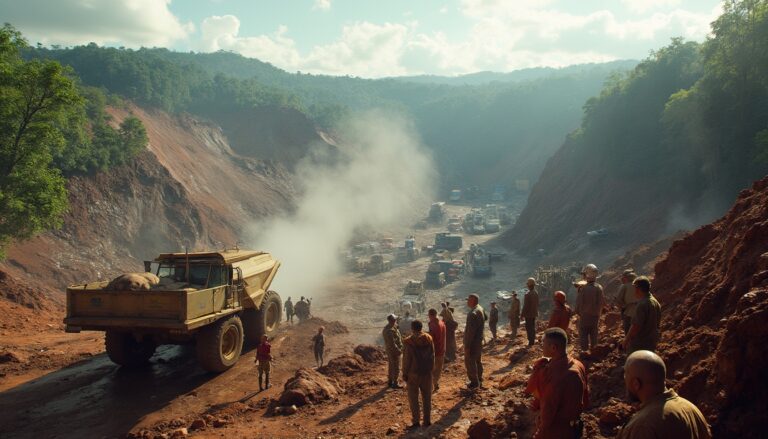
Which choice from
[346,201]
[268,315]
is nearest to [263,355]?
[268,315]

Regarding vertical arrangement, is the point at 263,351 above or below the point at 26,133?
below

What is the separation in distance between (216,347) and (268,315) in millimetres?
3514

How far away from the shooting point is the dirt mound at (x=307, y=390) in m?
8.65

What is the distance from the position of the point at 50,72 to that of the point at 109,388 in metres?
12.1

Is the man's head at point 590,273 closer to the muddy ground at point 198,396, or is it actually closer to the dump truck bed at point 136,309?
the muddy ground at point 198,396

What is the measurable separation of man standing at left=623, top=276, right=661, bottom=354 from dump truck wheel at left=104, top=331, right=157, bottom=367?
10214 millimetres

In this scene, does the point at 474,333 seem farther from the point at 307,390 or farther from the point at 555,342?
the point at 555,342

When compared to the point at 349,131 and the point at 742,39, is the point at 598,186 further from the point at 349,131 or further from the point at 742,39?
the point at 349,131

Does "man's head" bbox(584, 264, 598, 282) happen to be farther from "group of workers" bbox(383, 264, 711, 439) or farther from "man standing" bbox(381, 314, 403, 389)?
"man standing" bbox(381, 314, 403, 389)

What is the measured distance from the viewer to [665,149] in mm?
37844

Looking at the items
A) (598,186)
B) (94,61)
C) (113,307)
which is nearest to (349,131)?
(94,61)

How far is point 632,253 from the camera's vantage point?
991 inches

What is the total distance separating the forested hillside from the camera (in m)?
27.7

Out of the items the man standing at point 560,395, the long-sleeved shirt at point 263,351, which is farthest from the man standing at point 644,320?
the long-sleeved shirt at point 263,351
